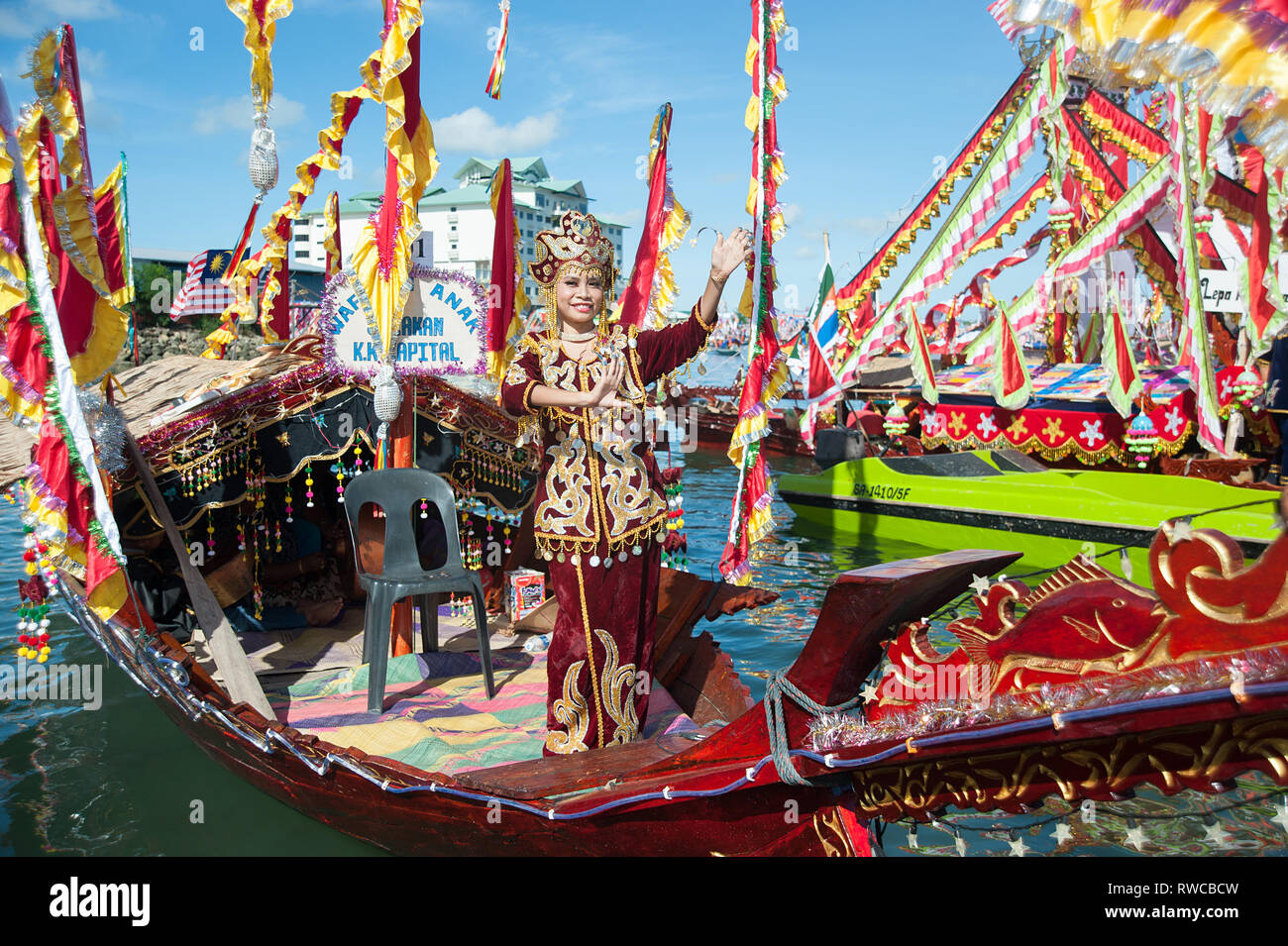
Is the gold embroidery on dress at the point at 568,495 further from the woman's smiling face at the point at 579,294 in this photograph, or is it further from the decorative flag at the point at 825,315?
the decorative flag at the point at 825,315

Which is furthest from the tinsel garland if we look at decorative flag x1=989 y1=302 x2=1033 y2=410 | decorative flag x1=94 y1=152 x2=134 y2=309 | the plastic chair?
decorative flag x1=989 y1=302 x2=1033 y2=410

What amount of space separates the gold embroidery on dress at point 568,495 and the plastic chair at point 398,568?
117 centimetres

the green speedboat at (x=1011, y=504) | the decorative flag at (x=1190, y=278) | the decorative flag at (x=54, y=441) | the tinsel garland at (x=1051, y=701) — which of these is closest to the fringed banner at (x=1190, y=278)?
the decorative flag at (x=1190, y=278)

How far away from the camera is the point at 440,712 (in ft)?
17.6

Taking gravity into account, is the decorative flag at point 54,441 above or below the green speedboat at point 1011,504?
above

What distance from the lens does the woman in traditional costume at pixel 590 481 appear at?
4.22 m

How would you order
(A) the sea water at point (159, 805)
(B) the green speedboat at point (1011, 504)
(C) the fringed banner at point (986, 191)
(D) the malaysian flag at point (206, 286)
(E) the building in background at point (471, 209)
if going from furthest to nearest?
(E) the building in background at point (471, 209), (D) the malaysian flag at point (206, 286), (B) the green speedboat at point (1011, 504), (C) the fringed banner at point (986, 191), (A) the sea water at point (159, 805)

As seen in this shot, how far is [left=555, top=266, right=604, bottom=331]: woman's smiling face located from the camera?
4.24 meters

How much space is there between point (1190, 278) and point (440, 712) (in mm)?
9694

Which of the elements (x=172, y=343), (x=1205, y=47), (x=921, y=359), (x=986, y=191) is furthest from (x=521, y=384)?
(x=172, y=343)

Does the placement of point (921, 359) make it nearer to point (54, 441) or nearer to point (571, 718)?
point (571, 718)
